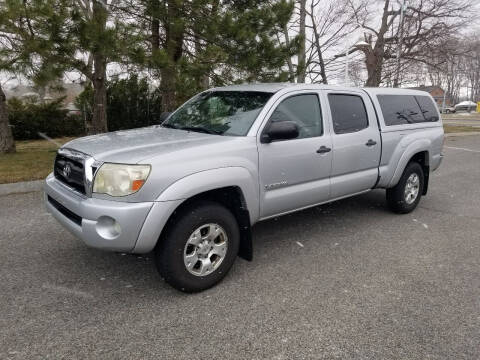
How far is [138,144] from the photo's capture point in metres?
3.29

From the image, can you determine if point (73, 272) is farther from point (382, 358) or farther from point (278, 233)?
point (382, 358)

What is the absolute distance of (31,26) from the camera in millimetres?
7090

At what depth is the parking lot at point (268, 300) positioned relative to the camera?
2.52 metres

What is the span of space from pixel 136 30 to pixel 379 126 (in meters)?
4.93

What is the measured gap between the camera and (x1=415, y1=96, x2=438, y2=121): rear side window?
568cm

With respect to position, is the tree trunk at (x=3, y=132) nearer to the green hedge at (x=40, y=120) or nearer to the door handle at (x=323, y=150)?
the green hedge at (x=40, y=120)

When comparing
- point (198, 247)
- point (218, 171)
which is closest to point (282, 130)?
point (218, 171)

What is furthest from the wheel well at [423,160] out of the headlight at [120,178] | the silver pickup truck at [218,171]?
the headlight at [120,178]

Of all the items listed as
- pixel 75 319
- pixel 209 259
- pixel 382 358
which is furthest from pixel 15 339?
pixel 382 358

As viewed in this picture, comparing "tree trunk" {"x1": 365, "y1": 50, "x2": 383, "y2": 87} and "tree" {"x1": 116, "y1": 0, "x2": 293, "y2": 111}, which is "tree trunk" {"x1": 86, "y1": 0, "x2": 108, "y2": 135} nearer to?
"tree" {"x1": 116, "y1": 0, "x2": 293, "y2": 111}

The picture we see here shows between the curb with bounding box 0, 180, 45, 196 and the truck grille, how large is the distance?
11.9ft

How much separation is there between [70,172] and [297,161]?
2.09 metres

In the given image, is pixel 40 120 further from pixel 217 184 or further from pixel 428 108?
pixel 217 184

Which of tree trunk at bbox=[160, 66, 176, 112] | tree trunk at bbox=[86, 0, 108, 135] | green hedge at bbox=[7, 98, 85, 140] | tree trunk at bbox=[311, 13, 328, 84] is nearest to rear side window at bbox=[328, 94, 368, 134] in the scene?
tree trunk at bbox=[160, 66, 176, 112]
